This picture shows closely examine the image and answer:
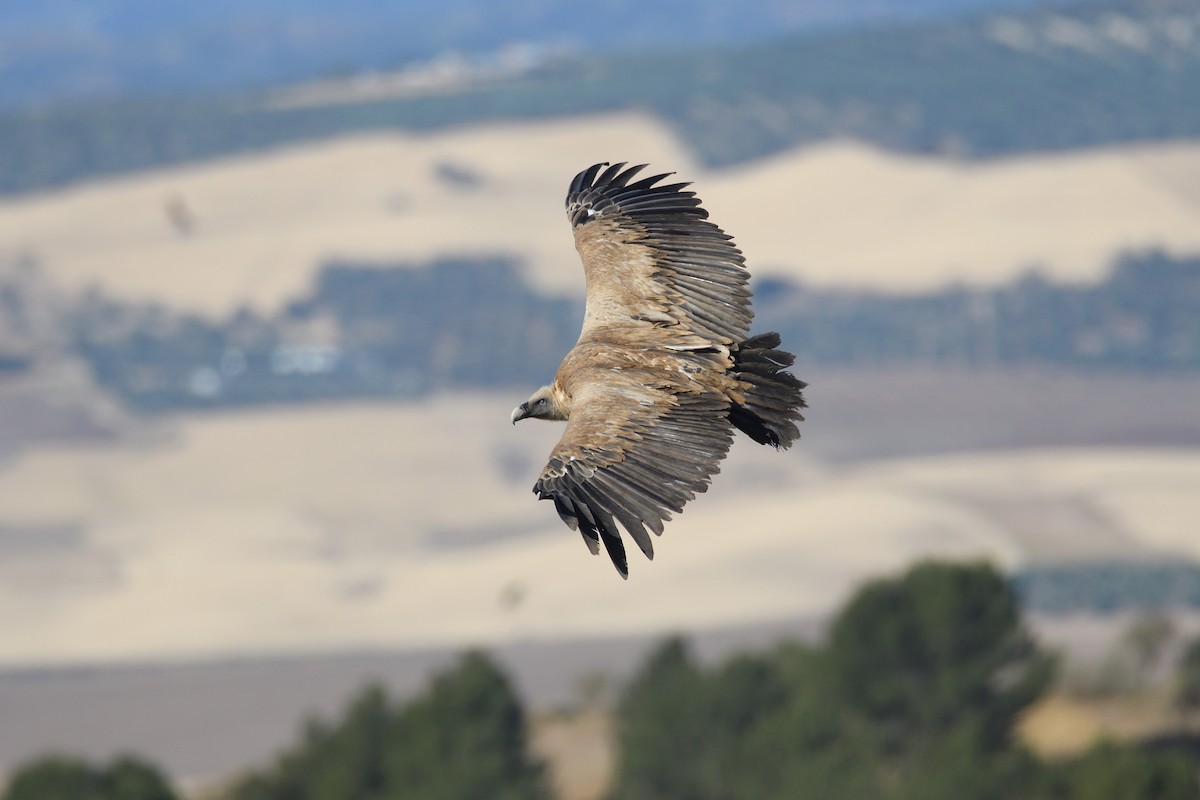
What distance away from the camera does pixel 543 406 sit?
63.9ft

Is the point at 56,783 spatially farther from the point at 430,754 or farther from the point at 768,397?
the point at 768,397

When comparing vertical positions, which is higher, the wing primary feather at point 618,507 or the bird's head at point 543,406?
the bird's head at point 543,406

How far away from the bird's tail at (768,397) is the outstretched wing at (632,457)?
1.25 feet

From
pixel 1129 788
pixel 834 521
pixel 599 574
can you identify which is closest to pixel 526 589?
pixel 599 574

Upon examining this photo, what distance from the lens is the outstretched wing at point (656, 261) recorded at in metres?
19.5

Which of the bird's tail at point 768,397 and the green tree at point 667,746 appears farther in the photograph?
the green tree at point 667,746

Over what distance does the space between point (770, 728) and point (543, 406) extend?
4649 cm

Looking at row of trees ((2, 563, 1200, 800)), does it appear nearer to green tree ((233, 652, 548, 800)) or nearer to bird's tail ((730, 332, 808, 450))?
green tree ((233, 652, 548, 800))

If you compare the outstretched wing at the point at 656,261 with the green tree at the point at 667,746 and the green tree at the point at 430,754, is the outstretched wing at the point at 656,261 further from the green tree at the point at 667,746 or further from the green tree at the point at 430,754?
the green tree at the point at 667,746

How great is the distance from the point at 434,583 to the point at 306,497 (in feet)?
88.5

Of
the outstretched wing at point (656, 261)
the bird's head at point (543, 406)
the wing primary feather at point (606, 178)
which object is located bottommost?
the bird's head at point (543, 406)

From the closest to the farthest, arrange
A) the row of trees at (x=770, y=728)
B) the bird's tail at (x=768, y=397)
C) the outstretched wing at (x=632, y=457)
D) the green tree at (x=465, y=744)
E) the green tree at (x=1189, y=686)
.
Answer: the outstretched wing at (x=632, y=457) → the bird's tail at (x=768, y=397) → the row of trees at (x=770, y=728) → the green tree at (x=465, y=744) → the green tree at (x=1189, y=686)

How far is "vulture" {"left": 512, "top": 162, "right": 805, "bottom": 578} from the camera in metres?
16.9

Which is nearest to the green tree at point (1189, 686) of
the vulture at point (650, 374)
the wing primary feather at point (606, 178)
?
the wing primary feather at point (606, 178)
